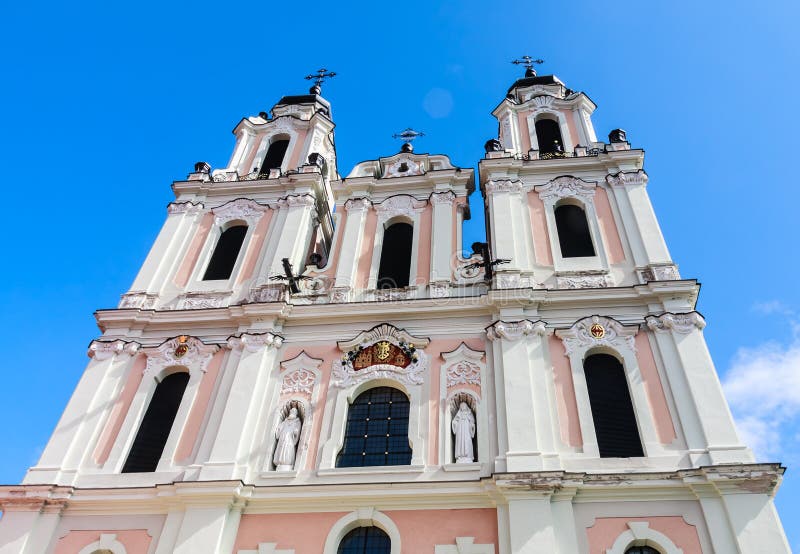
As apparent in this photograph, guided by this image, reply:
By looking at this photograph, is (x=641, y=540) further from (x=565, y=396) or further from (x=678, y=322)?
(x=678, y=322)

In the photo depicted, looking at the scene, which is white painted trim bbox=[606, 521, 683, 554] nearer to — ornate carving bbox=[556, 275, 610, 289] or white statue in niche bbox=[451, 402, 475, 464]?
white statue in niche bbox=[451, 402, 475, 464]

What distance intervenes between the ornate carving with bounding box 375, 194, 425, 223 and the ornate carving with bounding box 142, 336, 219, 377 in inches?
267

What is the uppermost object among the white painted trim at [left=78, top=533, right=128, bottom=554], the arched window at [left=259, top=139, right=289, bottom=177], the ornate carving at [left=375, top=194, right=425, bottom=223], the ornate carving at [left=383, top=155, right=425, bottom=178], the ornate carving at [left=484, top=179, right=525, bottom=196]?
the arched window at [left=259, top=139, right=289, bottom=177]

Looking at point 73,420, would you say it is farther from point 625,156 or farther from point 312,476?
point 625,156

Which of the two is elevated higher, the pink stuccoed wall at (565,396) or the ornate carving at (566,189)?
the ornate carving at (566,189)

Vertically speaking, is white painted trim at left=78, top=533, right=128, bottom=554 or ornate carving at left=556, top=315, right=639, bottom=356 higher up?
ornate carving at left=556, top=315, right=639, bottom=356

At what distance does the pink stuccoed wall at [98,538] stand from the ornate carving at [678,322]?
12.4m

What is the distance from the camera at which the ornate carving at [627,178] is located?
2081 cm

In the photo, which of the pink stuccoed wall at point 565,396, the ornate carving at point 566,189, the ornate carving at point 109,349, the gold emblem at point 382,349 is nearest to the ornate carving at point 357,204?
the ornate carving at point 566,189

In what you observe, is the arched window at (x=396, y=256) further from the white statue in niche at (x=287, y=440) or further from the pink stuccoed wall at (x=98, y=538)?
the pink stuccoed wall at (x=98, y=538)

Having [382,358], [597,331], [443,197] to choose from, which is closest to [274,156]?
[443,197]

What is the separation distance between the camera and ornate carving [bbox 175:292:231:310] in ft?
62.6

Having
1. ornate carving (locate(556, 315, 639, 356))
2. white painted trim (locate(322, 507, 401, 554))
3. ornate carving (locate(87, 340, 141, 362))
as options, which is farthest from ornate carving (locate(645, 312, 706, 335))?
ornate carving (locate(87, 340, 141, 362))

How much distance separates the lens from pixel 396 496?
13938 mm
